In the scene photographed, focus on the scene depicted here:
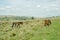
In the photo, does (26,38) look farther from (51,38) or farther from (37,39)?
(51,38)

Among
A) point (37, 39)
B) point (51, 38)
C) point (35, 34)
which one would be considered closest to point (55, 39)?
point (51, 38)

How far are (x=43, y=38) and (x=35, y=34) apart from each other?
5.55 feet

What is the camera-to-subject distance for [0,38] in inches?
586

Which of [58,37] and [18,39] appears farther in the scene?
[18,39]

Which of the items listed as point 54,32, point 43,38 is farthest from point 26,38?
point 54,32

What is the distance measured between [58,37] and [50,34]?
1.16 metres

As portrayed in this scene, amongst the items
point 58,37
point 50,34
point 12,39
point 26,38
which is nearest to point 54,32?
point 50,34

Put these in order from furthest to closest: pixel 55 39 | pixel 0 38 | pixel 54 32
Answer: pixel 0 38 → pixel 54 32 → pixel 55 39

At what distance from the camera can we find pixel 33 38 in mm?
12812

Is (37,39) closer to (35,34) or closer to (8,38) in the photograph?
(35,34)

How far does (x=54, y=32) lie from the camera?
538 inches

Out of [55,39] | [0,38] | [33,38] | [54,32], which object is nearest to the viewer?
[55,39]

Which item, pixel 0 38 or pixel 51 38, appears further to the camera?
pixel 0 38

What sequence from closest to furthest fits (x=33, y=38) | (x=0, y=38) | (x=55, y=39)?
1. (x=55, y=39)
2. (x=33, y=38)
3. (x=0, y=38)
